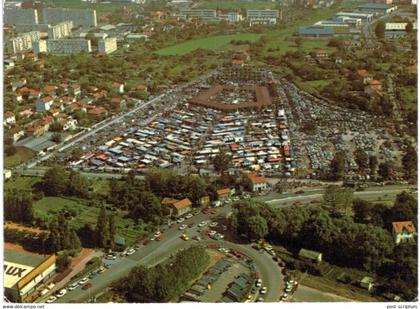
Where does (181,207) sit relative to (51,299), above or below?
above

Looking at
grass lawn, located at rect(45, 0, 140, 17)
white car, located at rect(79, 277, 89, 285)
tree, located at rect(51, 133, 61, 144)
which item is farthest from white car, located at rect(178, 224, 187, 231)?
grass lawn, located at rect(45, 0, 140, 17)

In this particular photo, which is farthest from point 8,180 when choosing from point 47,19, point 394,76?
point 47,19

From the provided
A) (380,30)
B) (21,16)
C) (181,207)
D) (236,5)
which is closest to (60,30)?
(21,16)

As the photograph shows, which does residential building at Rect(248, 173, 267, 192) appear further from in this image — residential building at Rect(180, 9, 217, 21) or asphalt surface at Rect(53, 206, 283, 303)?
residential building at Rect(180, 9, 217, 21)

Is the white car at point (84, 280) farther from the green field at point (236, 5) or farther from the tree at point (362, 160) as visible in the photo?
the green field at point (236, 5)

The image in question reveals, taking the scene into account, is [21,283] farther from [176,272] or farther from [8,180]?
[8,180]

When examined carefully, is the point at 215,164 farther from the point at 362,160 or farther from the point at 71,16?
the point at 71,16
